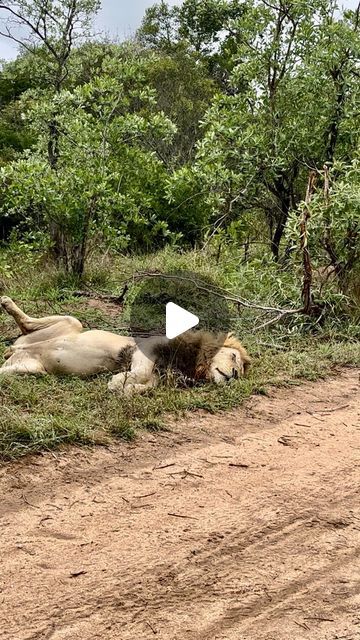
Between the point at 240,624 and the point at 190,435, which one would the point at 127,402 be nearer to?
the point at 190,435

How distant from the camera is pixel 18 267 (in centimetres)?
955

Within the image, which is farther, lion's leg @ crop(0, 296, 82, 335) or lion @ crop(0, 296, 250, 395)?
lion's leg @ crop(0, 296, 82, 335)

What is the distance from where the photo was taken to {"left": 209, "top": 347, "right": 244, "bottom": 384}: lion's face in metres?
5.53

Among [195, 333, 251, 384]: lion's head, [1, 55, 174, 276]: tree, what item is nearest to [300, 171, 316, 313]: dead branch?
[195, 333, 251, 384]: lion's head

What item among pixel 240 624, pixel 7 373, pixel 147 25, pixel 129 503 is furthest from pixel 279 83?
pixel 147 25

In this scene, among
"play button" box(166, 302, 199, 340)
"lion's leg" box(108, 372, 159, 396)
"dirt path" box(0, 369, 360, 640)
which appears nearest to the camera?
"dirt path" box(0, 369, 360, 640)

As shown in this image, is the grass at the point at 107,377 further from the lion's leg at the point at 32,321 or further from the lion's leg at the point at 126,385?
the lion's leg at the point at 32,321

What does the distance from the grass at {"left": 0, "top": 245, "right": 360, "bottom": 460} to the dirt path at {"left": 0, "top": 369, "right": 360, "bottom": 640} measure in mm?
208

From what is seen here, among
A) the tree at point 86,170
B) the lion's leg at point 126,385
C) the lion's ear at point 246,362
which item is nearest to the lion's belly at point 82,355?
the lion's leg at point 126,385

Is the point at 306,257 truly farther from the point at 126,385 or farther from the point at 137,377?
the point at 126,385

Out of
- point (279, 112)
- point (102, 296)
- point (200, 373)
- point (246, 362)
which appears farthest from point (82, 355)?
point (279, 112)

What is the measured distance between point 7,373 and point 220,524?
8.50 ft

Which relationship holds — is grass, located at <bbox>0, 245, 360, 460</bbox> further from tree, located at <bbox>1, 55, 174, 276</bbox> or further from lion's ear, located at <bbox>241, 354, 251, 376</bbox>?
tree, located at <bbox>1, 55, 174, 276</bbox>

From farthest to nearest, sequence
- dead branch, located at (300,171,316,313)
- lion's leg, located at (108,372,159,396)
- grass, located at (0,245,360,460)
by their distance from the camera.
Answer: dead branch, located at (300,171,316,313), lion's leg, located at (108,372,159,396), grass, located at (0,245,360,460)
